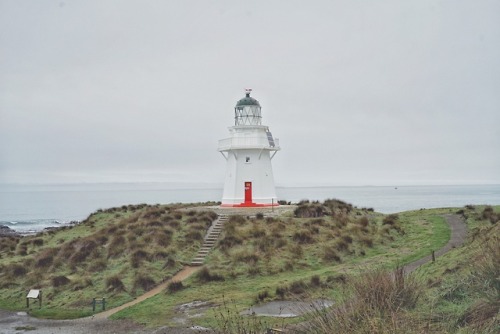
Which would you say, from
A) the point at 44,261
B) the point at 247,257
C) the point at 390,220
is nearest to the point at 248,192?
the point at 390,220

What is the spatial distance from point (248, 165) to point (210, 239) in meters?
8.58

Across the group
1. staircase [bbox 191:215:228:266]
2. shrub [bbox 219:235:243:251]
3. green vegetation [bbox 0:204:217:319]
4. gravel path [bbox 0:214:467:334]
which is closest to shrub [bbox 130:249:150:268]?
green vegetation [bbox 0:204:217:319]

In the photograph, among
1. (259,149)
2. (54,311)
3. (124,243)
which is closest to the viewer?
(54,311)

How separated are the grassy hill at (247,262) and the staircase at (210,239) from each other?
0.33 meters

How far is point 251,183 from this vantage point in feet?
95.6

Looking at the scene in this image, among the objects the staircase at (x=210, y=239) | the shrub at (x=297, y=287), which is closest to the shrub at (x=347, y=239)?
the staircase at (x=210, y=239)

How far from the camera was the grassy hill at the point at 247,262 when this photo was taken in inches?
368

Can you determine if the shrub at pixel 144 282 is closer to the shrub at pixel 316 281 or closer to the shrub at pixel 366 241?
the shrub at pixel 316 281

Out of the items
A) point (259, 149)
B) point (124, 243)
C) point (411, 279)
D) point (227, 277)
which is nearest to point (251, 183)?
point (259, 149)

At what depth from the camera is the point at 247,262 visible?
715 inches

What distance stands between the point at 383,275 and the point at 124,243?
1516 centimetres

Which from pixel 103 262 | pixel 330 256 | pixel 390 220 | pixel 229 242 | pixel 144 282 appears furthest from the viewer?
pixel 390 220

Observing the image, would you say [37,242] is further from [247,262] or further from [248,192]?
[247,262]

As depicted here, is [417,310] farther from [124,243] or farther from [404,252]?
[124,243]
